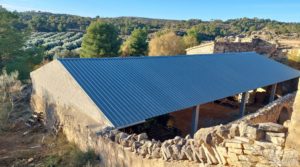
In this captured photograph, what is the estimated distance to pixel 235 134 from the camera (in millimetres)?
4711

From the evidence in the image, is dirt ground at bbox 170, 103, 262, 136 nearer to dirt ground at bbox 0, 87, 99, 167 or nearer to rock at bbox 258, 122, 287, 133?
dirt ground at bbox 0, 87, 99, 167

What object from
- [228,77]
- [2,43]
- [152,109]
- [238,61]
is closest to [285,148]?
[152,109]

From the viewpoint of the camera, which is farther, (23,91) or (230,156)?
(23,91)

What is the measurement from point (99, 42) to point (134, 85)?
21158mm

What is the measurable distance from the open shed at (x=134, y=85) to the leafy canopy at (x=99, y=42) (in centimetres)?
1628

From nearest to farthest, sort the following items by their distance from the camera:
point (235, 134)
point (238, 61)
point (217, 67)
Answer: point (235, 134)
point (217, 67)
point (238, 61)

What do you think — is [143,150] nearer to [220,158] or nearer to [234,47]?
[220,158]

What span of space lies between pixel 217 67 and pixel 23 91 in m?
13.6

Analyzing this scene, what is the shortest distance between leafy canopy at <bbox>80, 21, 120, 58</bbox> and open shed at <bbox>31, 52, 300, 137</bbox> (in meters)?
16.3

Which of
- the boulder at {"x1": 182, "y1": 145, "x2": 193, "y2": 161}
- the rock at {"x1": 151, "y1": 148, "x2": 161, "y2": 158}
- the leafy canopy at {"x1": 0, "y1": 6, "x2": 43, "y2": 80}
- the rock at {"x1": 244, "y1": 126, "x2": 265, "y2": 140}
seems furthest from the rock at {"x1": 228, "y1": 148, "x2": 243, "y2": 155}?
the leafy canopy at {"x1": 0, "y1": 6, "x2": 43, "y2": 80}

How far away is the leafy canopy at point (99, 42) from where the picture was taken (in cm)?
3145

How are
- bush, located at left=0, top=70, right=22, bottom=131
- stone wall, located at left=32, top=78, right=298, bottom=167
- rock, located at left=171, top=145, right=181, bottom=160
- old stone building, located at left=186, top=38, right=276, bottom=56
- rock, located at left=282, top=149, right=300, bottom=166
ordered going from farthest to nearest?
1. old stone building, located at left=186, top=38, right=276, bottom=56
2. bush, located at left=0, top=70, right=22, bottom=131
3. rock, located at left=171, top=145, right=181, bottom=160
4. stone wall, located at left=32, top=78, right=298, bottom=167
5. rock, located at left=282, top=149, right=300, bottom=166

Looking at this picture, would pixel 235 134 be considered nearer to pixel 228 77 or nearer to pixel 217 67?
pixel 228 77

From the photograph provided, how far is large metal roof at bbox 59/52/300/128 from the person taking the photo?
10.1 meters
